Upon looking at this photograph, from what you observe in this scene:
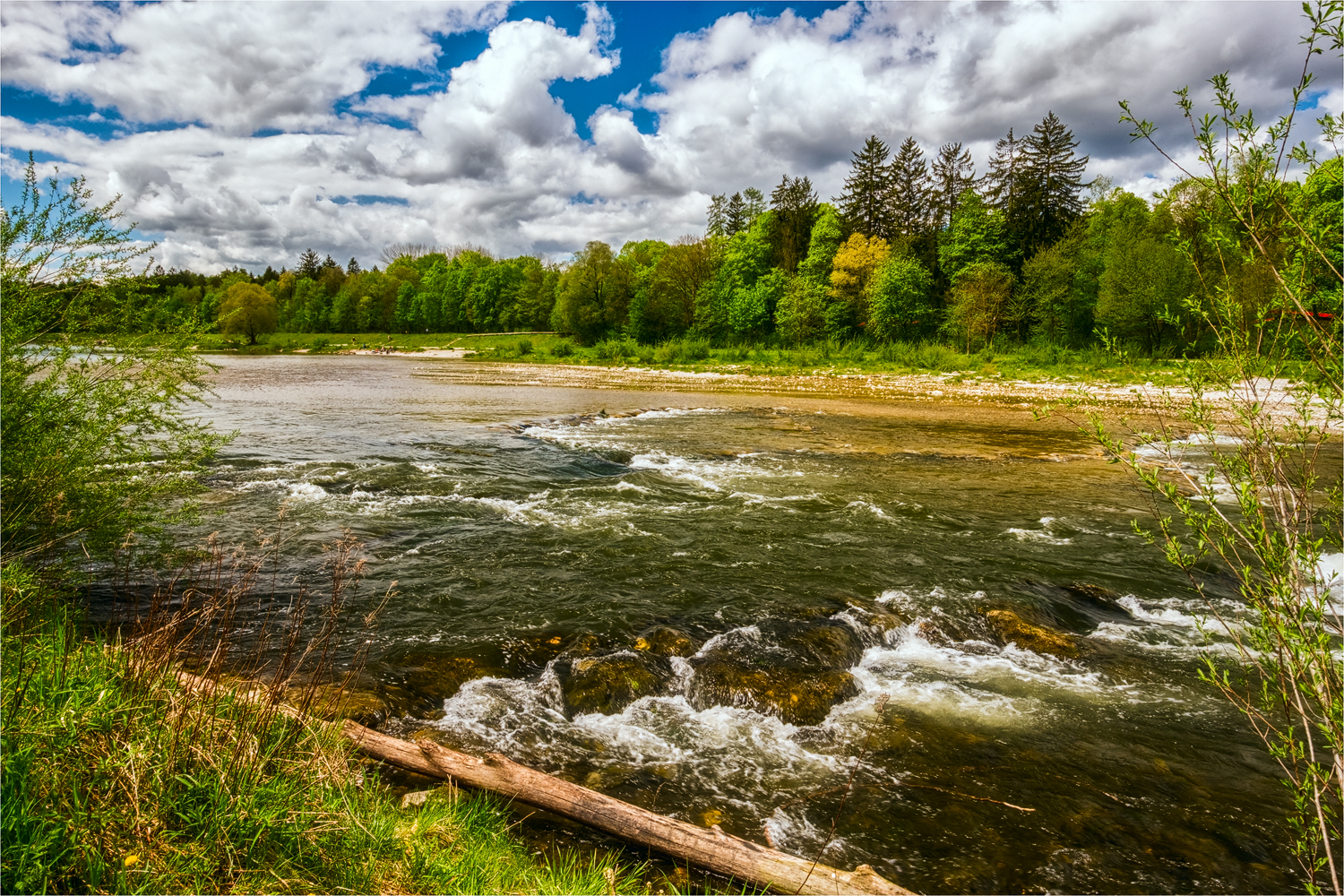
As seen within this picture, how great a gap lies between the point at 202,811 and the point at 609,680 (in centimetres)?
402

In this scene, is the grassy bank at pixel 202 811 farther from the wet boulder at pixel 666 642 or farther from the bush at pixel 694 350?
the bush at pixel 694 350

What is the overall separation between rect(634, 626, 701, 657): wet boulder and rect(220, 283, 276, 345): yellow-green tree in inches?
4231

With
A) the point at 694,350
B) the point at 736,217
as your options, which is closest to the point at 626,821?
the point at 694,350

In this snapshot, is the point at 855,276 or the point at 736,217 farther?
the point at 736,217

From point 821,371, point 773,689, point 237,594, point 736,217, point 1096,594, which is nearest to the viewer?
point 237,594

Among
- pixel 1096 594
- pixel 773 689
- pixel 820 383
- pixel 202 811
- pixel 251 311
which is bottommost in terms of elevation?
pixel 773 689

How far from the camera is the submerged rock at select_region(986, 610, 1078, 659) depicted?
8164 millimetres

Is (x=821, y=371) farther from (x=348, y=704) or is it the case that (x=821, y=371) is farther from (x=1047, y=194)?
(x=348, y=704)

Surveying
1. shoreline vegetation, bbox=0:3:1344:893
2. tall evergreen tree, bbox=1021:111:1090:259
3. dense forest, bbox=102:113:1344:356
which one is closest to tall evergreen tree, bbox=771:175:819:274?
dense forest, bbox=102:113:1344:356

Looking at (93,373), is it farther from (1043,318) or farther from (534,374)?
(1043,318)

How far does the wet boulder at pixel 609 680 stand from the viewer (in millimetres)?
6688

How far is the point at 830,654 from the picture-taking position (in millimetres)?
7773

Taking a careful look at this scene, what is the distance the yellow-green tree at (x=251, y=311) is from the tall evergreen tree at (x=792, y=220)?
7529 centimetres

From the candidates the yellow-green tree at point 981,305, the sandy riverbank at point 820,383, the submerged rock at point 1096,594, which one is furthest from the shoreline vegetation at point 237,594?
the yellow-green tree at point 981,305
